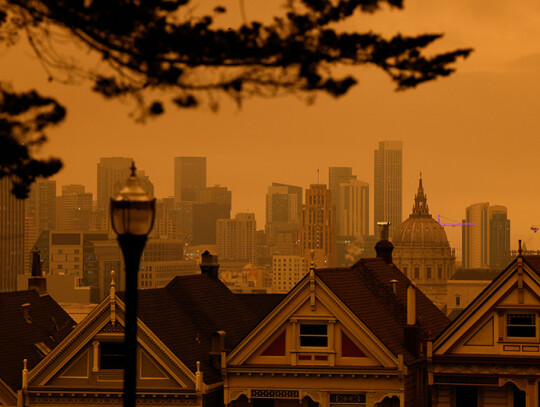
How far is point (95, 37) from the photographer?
2162cm

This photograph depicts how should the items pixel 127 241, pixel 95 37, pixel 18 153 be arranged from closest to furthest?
pixel 127 241, pixel 95 37, pixel 18 153

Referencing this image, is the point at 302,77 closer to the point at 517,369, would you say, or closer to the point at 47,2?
the point at 47,2

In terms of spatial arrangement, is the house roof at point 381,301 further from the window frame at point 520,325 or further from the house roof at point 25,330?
the house roof at point 25,330

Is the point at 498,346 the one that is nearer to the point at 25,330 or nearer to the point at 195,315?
the point at 195,315

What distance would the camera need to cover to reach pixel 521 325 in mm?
35062

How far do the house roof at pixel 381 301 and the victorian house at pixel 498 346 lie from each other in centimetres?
131

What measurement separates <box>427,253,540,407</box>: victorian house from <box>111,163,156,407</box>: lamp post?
16.0 m

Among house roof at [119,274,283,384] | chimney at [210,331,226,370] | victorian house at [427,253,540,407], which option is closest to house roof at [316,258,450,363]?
victorian house at [427,253,540,407]

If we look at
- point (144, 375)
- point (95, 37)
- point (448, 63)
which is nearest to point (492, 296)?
point (144, 375)

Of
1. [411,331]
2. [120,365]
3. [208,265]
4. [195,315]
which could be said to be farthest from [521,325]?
[208,265]

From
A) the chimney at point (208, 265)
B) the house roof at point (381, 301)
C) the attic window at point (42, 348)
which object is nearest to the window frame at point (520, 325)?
the house roof at point (381, 301)

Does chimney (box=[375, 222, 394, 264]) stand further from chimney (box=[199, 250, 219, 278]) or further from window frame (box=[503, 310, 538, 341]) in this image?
window frame (box=[503, 310, 538, 341])

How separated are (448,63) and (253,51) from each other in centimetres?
288

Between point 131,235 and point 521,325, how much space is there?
1703 centimetres
